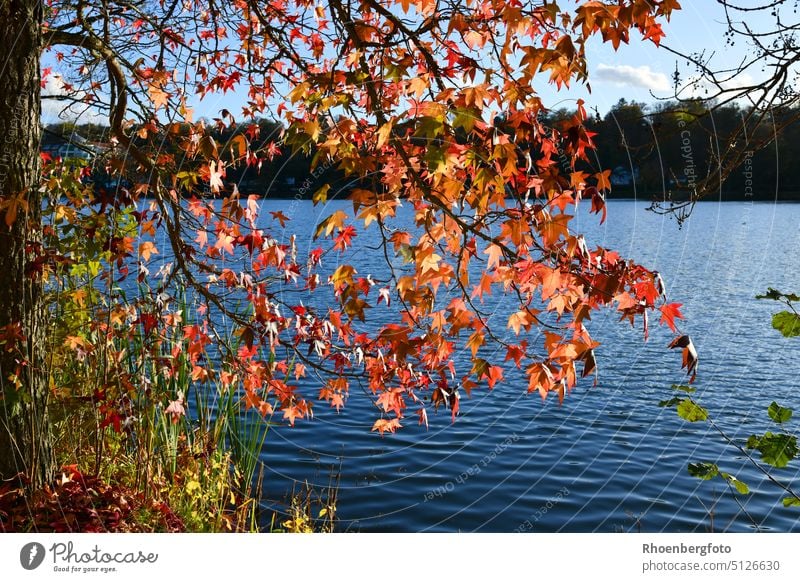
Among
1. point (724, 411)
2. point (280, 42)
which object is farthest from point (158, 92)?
point (724, 411)

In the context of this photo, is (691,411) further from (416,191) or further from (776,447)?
(416,191)

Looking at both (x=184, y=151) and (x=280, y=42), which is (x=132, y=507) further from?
(x=280, y=42)

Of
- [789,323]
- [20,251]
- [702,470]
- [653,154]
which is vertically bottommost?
[702,470]

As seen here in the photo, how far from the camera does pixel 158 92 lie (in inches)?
189

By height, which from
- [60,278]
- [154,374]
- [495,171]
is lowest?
[154,374]

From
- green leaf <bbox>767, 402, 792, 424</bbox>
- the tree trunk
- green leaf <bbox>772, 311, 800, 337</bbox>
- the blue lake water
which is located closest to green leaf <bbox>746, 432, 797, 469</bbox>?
green leaf <bbox>767, 402, 792, 424</bbox>

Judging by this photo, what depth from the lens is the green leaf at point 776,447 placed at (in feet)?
9.57

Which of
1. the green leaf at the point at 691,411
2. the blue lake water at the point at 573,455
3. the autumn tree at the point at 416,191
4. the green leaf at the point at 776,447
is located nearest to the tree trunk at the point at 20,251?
the autumn tree at the point at 416,191

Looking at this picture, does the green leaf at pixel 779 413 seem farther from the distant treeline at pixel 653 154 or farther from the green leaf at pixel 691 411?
the distant treeline at pixel 653 154

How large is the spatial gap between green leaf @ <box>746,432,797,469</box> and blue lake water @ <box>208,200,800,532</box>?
1146mm

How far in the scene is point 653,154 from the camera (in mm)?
12562

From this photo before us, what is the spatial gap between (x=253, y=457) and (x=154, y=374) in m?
0.94

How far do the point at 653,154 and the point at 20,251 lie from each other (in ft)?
34.4

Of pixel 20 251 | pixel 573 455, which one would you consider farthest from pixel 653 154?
pixel 20 251
